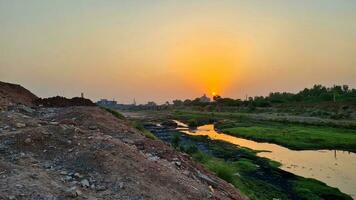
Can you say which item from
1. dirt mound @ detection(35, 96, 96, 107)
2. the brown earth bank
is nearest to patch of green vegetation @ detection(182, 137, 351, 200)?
the brown earth bank

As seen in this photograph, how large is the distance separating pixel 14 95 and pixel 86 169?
21198 millimetres

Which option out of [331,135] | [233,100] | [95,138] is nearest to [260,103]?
[233,100]

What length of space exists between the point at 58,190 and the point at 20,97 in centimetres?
2348

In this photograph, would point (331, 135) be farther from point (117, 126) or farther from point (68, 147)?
point (68, 147)

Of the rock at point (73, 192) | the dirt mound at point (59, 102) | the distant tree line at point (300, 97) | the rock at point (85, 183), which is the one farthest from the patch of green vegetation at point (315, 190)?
the distant tree line at point (300, 97)

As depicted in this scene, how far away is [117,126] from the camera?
23.0 m

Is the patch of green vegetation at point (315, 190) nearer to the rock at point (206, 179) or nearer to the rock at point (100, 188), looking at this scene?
the rock at point (206, 179)

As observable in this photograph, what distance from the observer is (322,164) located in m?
37.9

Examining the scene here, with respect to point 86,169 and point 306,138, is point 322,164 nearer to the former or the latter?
point 306,138

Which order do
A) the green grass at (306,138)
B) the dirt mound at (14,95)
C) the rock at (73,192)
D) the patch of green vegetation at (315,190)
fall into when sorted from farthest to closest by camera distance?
the green grass at (306,138) → the dirt mound at (14,95) → the patch of green vegetation at (315,190) → the rock at (73,192)

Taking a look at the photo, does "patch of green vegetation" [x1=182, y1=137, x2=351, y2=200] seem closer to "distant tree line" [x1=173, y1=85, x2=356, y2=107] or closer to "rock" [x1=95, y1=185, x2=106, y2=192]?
"rock" [x1=95, y1=185, x2=106, y2=192]

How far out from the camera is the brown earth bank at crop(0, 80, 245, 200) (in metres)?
11.9

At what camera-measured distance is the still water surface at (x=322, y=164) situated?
99.9ft

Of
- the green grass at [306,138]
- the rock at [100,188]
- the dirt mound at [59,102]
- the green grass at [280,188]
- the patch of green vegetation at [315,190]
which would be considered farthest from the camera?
the green grass at [306,138]
